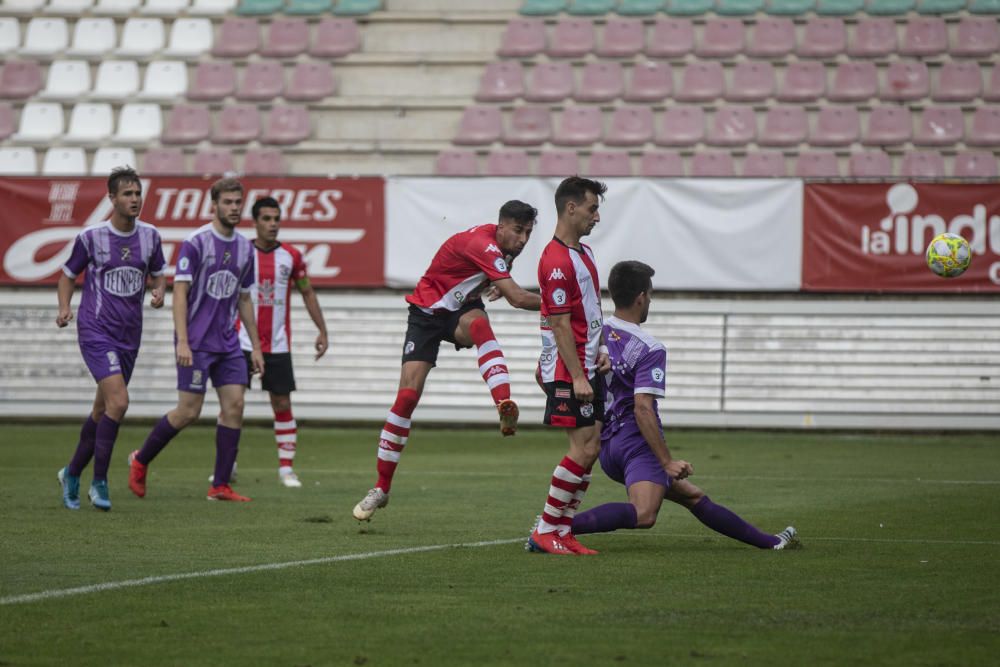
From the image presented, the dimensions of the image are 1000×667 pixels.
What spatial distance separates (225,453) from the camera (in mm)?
11133

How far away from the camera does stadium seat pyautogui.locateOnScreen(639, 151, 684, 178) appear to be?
2098 cm

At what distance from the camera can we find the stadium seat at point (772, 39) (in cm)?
2216

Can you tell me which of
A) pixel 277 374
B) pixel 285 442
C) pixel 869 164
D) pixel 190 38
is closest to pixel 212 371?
pixel 285 442

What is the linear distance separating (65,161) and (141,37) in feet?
9.59

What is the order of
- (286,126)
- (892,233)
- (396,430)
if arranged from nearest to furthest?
(396,430), (892,233), (286,126)

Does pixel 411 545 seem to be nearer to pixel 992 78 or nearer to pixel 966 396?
pixel 966 396

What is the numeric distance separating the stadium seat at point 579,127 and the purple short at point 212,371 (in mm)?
11030

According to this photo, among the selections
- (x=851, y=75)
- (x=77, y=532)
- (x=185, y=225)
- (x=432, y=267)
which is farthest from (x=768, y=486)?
(x=851, y=75)

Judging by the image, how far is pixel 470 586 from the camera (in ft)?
21.8

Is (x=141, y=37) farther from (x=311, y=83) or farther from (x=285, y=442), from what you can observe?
(x=285, y=442)

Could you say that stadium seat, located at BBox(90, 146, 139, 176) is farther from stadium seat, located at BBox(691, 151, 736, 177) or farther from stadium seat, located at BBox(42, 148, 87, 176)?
stadium seat, located at BBox(691, 151, 736, 177)

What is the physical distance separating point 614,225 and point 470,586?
11.8 meters

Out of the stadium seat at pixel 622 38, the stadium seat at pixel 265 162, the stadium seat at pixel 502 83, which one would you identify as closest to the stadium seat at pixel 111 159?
the stadium seat at pixel 265 162

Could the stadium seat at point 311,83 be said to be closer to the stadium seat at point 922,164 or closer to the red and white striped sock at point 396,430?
the stadium seat at point 922,164
